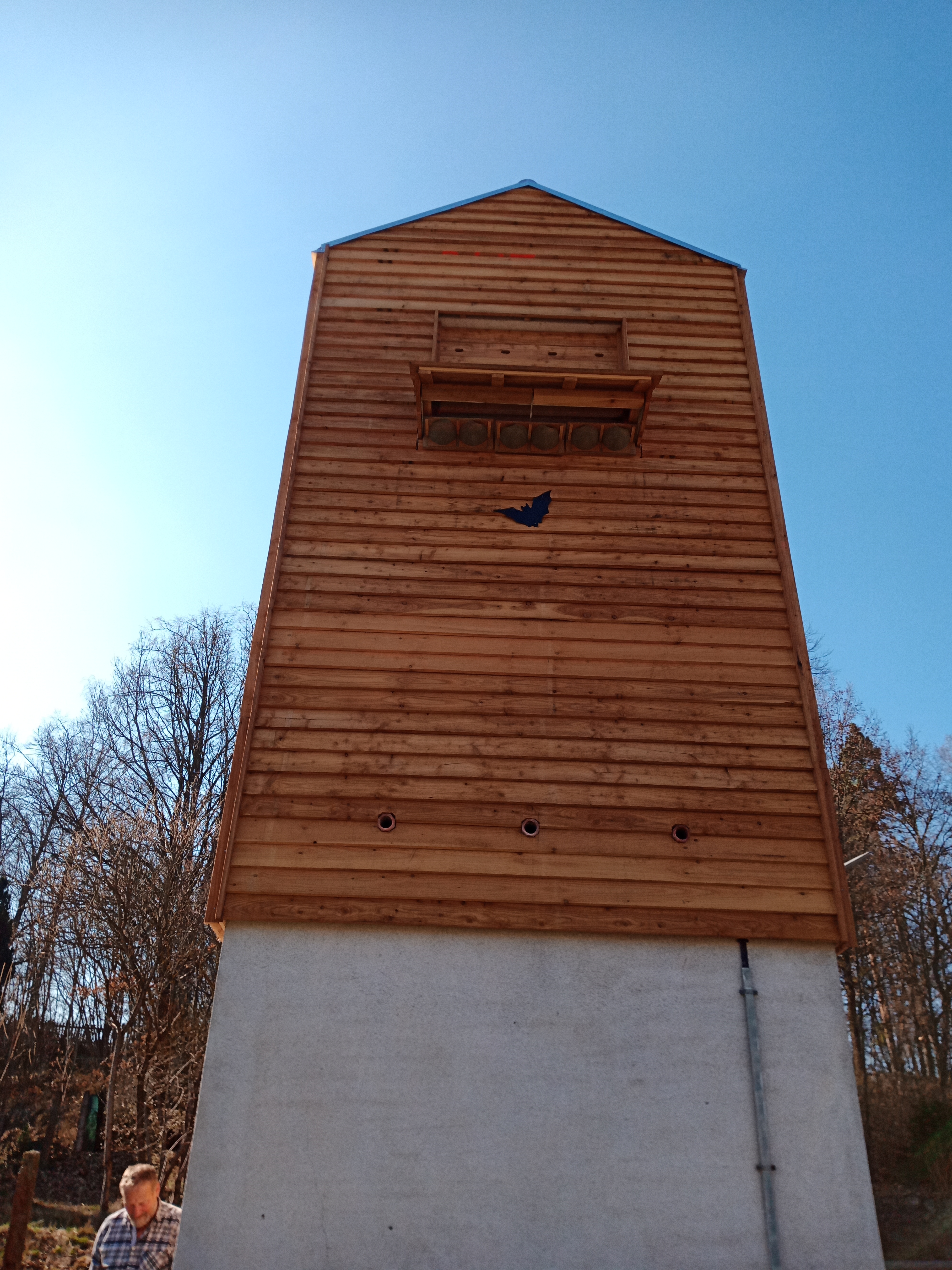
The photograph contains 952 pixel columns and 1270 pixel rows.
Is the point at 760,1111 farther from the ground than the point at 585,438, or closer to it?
closer to it

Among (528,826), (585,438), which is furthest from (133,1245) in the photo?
(585,438)

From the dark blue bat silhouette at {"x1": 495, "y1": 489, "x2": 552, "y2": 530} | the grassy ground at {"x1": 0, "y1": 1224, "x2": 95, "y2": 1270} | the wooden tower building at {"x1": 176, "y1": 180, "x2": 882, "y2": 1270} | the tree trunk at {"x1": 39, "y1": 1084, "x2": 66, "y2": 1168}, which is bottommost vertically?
the grassy ground at {"x1": 0, "y1": 1224, "x2": 95, "y2": 1270}

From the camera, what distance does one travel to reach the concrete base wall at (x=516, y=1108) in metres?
4.08

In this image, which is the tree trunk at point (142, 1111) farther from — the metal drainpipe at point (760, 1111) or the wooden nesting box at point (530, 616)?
the metal drainpipe at point (760, 1111)

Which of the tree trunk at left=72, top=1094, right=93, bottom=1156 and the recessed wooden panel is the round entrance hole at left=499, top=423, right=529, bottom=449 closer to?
the recessed wooden panel

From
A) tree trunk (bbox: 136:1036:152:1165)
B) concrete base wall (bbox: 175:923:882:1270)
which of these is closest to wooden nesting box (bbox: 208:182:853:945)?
concrete base wall (bbox: 175:923:882:1270)

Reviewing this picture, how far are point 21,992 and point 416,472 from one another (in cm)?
1475

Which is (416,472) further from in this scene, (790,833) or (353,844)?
(790,833)

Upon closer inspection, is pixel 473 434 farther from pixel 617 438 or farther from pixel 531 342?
pixel 531 342

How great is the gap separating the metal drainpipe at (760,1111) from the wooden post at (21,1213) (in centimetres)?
456

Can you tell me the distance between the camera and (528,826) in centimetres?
509

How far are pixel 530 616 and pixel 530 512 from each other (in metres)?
0.92

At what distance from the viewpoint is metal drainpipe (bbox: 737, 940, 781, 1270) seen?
13.5ft

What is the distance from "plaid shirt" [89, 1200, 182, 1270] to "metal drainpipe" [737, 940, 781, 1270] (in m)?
2.97
